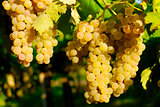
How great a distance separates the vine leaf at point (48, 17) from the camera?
126 centimetres

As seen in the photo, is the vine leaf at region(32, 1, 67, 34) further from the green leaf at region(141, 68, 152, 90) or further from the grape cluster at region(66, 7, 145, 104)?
the green leaf at region(141, 68, 152, 90)

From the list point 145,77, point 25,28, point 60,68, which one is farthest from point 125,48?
point 60,68

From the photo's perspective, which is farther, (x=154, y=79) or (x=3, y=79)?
(x=3, y=79)

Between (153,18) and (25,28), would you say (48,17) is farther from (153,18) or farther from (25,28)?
(153,18)

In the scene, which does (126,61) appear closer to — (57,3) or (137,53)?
(137,53)

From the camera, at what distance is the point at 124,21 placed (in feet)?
4.45

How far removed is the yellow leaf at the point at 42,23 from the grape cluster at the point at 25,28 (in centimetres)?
4

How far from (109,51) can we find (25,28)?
0.47 metres

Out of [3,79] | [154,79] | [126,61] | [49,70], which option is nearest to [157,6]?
[126,61]

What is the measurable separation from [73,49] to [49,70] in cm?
397

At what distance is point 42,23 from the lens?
50.1 inches

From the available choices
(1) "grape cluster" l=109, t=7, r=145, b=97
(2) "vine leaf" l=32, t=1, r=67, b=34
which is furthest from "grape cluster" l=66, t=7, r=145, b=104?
(2) "vine leaf" l=32, t=1, r=67, b=34

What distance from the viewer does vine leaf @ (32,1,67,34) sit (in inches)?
49.5

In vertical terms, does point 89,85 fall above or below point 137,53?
below
